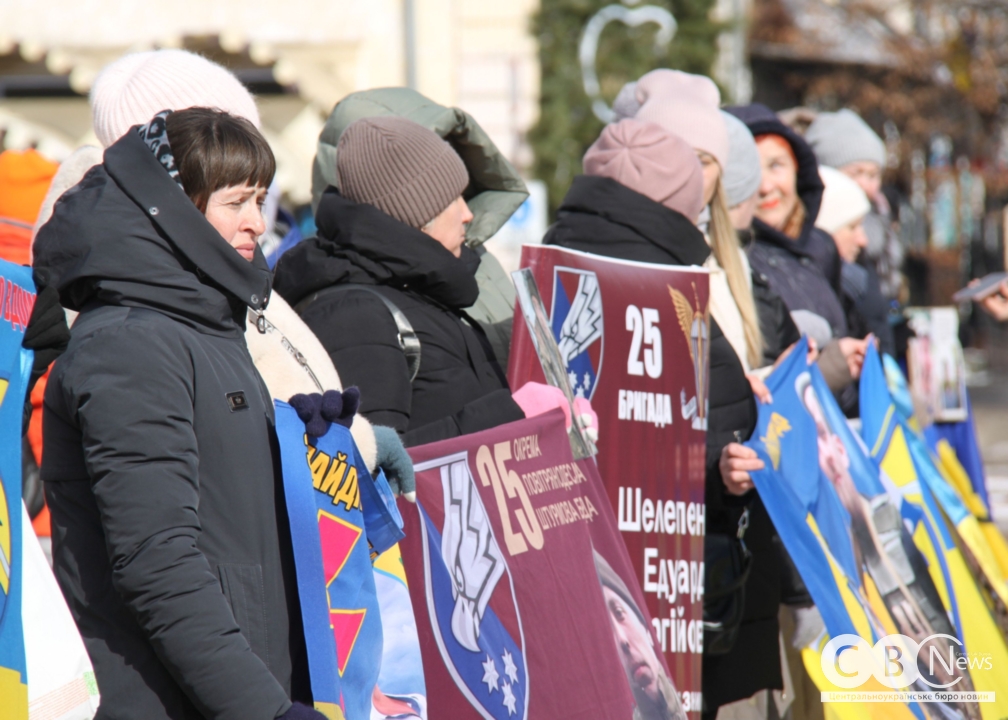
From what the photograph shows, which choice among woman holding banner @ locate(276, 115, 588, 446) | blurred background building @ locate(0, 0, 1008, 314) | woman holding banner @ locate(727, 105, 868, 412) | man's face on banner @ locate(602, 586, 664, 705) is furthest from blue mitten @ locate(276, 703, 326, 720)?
blurred background building @ locate(0, 0, 1008, 314)

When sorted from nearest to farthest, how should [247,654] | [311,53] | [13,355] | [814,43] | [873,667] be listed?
1. [247,654]
2. [13,355]
3. [873,667]
4. [311,53]
5. [814,43]

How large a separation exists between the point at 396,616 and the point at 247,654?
524mm

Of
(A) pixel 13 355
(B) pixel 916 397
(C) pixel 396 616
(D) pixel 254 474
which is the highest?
(A) pixel 13 355

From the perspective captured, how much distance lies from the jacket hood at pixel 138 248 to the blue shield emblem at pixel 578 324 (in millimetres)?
1335

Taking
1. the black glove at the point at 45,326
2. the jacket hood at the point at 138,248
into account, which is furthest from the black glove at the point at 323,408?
the black glove at the point at 45,326

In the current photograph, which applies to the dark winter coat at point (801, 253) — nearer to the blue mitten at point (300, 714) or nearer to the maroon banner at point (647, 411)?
the maroon banner at point (647, 411)

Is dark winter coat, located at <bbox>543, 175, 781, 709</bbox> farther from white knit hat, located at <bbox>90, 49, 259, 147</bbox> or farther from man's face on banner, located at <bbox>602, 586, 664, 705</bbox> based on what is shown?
white knit hat, located at <bbox>90, 49, 259, 147</bbox>

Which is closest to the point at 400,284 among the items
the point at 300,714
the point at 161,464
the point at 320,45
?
the point at 161,464

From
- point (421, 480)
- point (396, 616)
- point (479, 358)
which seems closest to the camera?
point (396, 616)

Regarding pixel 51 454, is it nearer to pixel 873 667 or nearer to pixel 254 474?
pixel 254 474

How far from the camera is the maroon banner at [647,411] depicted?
128 inches

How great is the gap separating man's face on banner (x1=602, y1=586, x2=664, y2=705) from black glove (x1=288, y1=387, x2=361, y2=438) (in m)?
0.99

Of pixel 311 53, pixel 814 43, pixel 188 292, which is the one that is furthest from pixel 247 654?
pixel 814 43

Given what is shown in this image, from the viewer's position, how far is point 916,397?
6434mm
